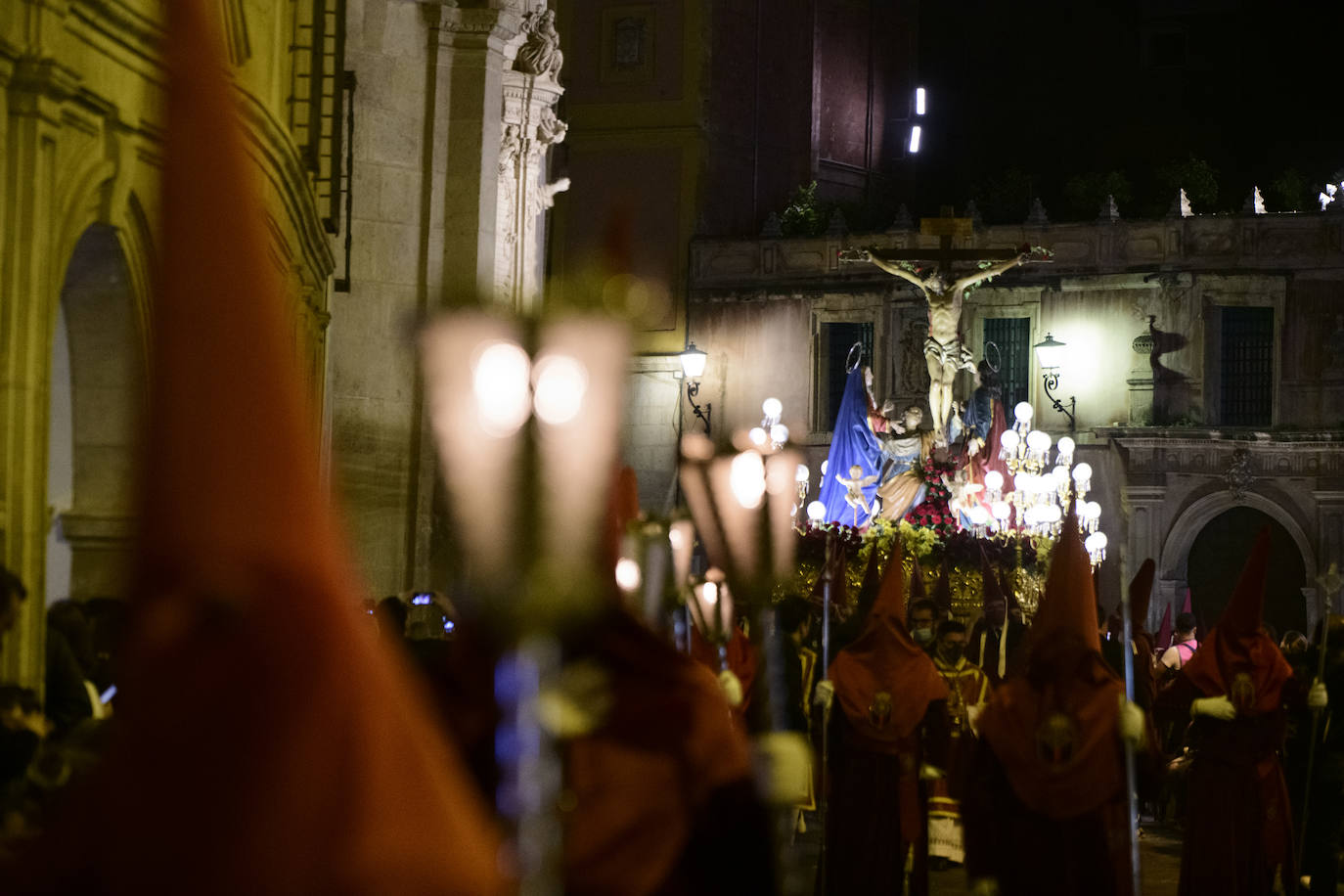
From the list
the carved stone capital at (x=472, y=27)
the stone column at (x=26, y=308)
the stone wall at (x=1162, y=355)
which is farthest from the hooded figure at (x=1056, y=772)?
the stone wall at (x=1162, y=355)

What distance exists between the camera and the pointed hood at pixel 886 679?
11.3 meters

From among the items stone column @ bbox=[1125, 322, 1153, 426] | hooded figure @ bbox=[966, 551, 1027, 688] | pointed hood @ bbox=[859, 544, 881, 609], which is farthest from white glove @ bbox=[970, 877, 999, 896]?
stone column @ bbox=[1125, 322, 1153, 426]

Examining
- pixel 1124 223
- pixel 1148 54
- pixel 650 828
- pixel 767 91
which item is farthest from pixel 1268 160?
pixel 650 828

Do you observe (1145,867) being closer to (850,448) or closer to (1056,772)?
(1056,772)

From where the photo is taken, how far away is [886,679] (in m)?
11.3

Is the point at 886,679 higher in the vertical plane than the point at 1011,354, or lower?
lower

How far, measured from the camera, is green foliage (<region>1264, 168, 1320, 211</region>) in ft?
113

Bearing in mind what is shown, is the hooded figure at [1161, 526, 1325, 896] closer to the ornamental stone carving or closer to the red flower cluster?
the red flower cluster

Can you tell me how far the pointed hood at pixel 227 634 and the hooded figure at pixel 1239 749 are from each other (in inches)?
388

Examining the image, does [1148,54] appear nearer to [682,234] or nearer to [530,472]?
[682,234]

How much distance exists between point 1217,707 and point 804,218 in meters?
26.8

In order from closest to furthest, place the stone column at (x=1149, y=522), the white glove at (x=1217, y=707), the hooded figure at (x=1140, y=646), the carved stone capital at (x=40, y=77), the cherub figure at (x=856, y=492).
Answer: the carved stone capital at (x=40, y=77) < the white glove at (x=1217, y=707) < the hooded figure at (x=1140, y=646) < the cherub figure at (x=856, y=492) < the stone column at (x=1149, y=522)

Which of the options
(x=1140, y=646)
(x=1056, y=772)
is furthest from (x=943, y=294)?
(x=1056, y=772)

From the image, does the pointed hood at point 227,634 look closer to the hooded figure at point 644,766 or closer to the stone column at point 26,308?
the hooded figure at point 644,766
